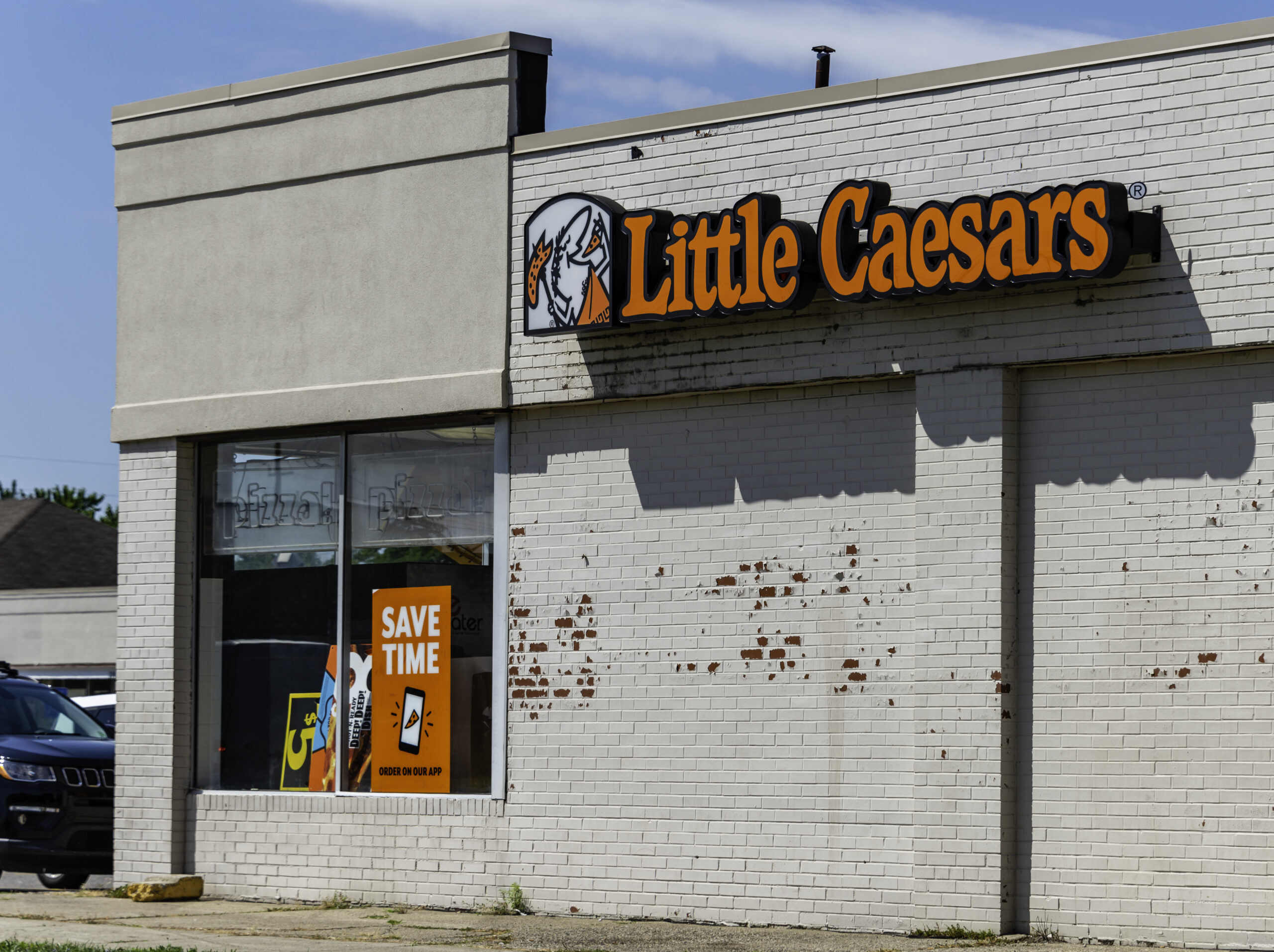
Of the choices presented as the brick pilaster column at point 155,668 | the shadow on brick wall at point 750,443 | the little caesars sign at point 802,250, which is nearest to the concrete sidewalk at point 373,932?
the brick pilaster column at point 155,668

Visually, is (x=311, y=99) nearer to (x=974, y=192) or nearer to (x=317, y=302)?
(x=317, y=302)

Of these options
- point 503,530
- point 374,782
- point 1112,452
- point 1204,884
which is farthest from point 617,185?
point 1204,884

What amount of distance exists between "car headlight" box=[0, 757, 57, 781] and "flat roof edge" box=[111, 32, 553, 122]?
5645 millimetres

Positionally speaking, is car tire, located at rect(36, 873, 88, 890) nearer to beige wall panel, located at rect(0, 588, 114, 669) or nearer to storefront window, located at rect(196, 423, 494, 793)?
storefront window, located at rect(196, 423, 494, 793)

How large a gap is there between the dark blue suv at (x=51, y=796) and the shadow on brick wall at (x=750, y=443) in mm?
5188

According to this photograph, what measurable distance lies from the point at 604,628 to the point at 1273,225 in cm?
526

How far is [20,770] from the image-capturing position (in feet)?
46.7

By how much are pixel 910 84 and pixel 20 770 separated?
921 cm

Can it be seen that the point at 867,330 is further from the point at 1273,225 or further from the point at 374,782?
the point at 374,782

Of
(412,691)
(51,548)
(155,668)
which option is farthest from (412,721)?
(51,548)

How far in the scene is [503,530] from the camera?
12.7m

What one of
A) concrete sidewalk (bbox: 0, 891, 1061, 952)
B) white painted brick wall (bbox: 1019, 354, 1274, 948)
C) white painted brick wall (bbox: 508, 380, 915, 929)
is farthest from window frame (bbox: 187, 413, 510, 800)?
white painted brick wall (bbox: 1019, 354, 1274, 948)

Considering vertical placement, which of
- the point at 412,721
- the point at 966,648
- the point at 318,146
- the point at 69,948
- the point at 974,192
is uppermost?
the point at 318,146

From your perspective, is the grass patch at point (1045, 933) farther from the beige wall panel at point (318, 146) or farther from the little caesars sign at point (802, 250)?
the beige wall panel at point (318, 146)
